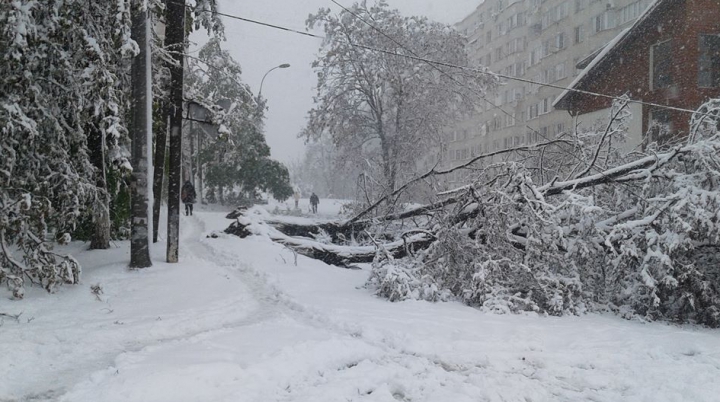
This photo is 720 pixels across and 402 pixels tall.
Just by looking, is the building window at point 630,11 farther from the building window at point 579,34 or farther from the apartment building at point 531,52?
the building window at point 579,34

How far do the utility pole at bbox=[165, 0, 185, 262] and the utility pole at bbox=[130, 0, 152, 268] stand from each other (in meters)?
0.61

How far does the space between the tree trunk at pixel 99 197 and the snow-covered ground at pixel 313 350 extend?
4.14ft

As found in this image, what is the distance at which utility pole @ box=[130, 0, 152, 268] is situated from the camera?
8438 mm

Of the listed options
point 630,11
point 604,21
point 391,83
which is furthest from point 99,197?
point 604,21

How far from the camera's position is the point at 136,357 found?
173 inches

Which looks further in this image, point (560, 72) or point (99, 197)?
point (560, 72)

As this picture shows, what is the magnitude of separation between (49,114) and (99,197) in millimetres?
1899

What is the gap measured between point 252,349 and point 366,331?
1.38m

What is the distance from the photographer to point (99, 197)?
28.0ft

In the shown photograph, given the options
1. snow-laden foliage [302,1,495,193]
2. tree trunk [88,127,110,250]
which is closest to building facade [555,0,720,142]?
snow-laden foliage [302,1,495,193]

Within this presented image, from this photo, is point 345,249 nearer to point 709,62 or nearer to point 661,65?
point 661,65

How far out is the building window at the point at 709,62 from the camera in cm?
1881

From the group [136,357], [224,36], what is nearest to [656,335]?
[136,357]

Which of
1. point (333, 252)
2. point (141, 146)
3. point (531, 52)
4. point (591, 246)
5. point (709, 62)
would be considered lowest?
point (333, 252)
